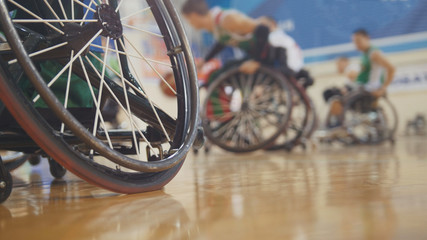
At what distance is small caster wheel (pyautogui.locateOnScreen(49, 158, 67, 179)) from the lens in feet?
4.29

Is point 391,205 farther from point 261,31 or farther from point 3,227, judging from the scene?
point 261,31

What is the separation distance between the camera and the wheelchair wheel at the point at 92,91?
0.60 meters

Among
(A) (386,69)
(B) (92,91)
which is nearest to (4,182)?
(B) (92,91)

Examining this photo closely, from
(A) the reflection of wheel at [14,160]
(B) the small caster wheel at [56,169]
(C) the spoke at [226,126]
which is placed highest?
(C) the spoke at [226,126]

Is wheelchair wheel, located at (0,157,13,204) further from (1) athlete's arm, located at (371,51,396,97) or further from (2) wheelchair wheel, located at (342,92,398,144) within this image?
(1) athlete's arm, located at (371,51,396,97)

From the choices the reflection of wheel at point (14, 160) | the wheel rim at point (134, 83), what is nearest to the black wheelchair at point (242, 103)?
the reflection of wheel at point (14, 160)

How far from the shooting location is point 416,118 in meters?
5.65

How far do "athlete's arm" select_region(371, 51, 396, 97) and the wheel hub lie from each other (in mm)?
3253

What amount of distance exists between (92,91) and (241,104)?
6.20 ft

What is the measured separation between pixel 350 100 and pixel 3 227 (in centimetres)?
348

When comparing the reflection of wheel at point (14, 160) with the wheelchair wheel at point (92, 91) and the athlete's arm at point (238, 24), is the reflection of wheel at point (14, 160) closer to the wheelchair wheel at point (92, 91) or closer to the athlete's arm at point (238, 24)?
the wheelchair wheel at point (92, 91)

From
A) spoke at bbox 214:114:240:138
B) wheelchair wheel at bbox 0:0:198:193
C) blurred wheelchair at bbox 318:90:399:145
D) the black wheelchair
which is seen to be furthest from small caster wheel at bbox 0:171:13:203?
blurred wheelchair at bbox 318:90:399:145

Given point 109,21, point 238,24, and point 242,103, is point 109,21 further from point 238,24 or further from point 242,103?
point 238,24

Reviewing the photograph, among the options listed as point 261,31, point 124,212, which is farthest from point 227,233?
point 261,31
